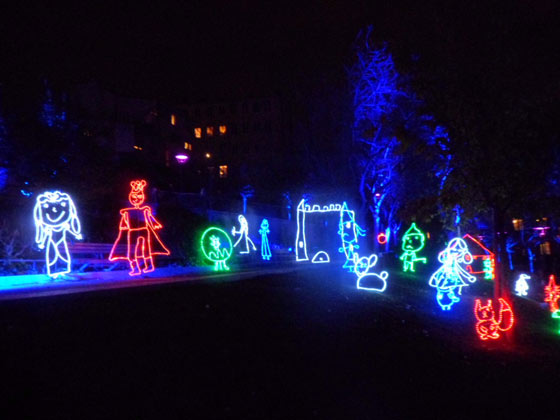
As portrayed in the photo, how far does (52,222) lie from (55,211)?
310 mm

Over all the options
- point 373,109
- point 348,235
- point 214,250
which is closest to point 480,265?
point 348,235

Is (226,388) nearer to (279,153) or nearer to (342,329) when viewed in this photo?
(342,329)

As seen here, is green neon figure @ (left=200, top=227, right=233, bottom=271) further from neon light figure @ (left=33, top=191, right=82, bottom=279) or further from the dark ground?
the dark ground

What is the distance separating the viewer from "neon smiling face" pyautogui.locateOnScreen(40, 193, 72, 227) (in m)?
14.1

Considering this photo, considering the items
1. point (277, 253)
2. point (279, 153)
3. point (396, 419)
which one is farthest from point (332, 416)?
point (279, 153)

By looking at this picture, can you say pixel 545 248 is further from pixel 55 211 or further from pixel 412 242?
pixel 55 211

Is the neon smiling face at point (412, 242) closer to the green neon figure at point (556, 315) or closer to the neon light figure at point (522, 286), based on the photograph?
the neon light figure at point (522, 286)

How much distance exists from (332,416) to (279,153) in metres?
35.7

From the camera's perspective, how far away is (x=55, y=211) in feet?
46.7

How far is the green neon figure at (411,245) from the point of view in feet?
75.8

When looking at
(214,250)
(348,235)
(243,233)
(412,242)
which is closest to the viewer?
(214,250)

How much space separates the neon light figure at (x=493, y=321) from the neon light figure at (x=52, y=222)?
995cm

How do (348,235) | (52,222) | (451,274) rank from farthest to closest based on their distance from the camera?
(348,235)
(451,274)
(52,222)

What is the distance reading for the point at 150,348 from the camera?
688 cm
